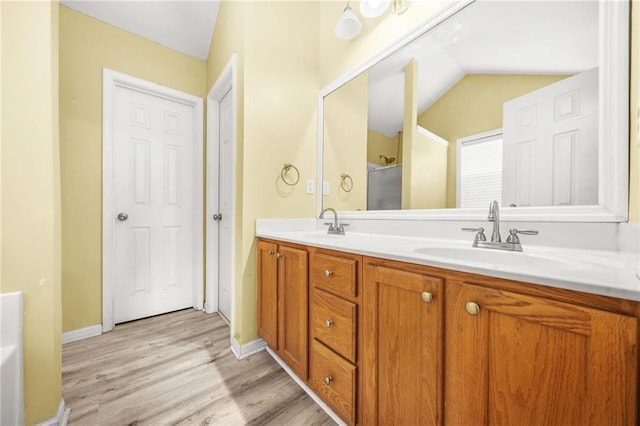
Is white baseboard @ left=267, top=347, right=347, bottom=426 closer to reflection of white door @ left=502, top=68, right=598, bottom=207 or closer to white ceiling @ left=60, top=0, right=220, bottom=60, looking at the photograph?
reflection of white door @ left=502, top=68, right=598, bottom=207

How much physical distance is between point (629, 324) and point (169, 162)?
2.70 metres

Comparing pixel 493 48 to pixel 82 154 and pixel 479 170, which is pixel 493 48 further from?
pixel 82 154

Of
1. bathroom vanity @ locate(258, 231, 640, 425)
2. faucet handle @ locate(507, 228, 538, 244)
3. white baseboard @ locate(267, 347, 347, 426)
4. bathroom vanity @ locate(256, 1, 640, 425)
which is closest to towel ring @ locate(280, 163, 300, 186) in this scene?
bathroom vanity @ locate(256, 1, 640, 425)

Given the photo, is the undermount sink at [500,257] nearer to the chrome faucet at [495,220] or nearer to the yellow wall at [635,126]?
the chrome faucet at [495,220]

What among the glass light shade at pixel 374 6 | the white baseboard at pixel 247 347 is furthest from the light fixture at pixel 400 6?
the white baseboard at pixel 247 347

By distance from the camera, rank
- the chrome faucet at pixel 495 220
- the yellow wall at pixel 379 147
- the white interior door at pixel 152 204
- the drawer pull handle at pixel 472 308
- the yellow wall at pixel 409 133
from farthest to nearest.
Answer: the white interior door at pixel 152 204 → the yellow wall at pixel 379 147 → the yellow wall at pixel 409 133 → the chrome faucet at pixel 495 220 → the drawer pull handle at pixel 472 308

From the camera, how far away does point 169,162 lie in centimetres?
218

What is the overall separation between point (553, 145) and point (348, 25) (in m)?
1.36

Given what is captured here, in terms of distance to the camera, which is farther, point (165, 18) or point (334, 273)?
point (165, 18)

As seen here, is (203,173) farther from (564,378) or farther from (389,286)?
(564,378)

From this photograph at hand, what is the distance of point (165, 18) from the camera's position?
6.57ft

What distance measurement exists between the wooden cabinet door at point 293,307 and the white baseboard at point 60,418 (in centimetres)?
97

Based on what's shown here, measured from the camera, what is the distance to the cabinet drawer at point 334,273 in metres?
0.92

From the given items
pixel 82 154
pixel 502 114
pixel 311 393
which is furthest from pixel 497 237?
pixel 82 154
